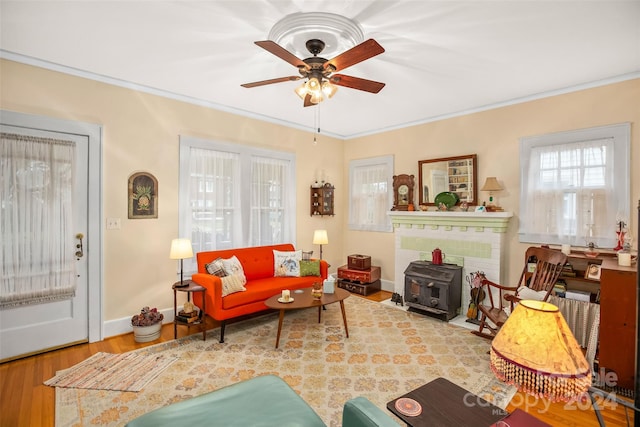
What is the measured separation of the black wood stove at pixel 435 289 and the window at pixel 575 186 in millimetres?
991

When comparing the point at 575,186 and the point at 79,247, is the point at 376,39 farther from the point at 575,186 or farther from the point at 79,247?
the point at 79,247

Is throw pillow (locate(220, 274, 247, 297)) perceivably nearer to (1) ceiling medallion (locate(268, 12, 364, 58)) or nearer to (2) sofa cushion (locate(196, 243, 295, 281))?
(2) sofa cushion (locate(196, 243, 295, 281))

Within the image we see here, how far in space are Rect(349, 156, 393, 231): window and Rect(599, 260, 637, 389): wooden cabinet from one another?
3017 millimetres

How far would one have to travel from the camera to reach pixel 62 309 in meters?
3.20

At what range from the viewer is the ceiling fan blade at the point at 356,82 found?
2.47 meters

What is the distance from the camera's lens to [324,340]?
3383mm

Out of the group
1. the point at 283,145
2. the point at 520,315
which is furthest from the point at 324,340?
the point at 283,145

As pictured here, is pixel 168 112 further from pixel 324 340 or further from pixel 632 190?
pixel 632 190

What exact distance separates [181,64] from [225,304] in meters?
2.49

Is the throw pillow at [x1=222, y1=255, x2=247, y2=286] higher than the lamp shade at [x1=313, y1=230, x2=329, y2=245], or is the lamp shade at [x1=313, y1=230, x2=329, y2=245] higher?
the lamp shade at [x1=313, y1=230, x2=329, y2=245]

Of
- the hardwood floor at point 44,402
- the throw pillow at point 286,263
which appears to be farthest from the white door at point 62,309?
the throw pillow at point 286,263

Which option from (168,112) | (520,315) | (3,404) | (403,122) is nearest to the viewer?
(520,315)

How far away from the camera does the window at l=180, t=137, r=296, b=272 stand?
4.07 m

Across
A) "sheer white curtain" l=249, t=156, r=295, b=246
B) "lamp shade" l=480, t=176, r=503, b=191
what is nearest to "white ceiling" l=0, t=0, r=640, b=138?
"lamp shade" l=480, t=176, r=503, b=191
